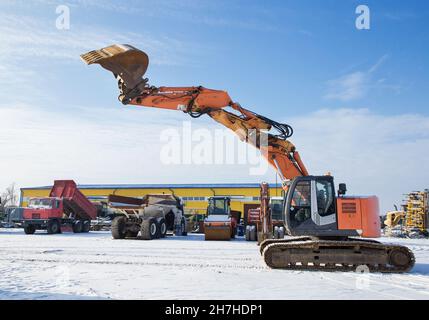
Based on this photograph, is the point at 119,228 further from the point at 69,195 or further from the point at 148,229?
the point at 69,195

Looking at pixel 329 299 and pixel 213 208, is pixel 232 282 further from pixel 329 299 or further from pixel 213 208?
pixel 213 208

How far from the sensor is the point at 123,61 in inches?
468

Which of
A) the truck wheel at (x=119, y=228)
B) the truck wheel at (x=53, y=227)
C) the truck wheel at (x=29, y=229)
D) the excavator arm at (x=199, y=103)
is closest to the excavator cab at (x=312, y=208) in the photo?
the excavator arm at (x=199, y=103)

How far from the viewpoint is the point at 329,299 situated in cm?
670

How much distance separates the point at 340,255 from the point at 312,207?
144cm

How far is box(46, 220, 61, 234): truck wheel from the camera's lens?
83.3ft

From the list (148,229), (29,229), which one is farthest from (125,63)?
(29,229)

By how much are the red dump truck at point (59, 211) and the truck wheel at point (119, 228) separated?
7115mm

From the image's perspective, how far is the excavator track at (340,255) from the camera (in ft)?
33.1

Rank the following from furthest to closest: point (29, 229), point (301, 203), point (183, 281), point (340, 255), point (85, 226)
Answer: point (85, 226) < point (29, 229) < point (301, 203) < point (340, 255) < point (183, 281)

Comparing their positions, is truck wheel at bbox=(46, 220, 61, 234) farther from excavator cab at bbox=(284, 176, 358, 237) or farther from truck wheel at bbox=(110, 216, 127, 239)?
excavator cab at bbox=(284, 176, 358, 237)

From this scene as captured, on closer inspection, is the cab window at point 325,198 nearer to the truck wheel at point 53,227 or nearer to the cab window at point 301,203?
the cab window at point 301,203

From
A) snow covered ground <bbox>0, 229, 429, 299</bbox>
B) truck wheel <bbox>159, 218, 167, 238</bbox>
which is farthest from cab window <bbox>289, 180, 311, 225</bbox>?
truck wheel <bbox>159, 218, 167, 238</bbox>
